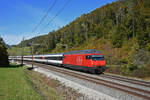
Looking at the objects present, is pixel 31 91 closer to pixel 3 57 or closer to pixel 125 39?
pixel 3 57

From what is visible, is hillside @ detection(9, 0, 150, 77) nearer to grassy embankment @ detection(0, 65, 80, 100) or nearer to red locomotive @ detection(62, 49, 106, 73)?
red locomotive @ detection(62, 49, 106, 73)

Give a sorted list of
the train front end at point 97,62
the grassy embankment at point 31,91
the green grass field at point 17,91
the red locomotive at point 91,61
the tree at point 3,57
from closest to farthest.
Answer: the green grass field at point 17,91
the grassy embankment at point 31,91
the train front end at point 97,62
the red locomotive at point 91,61
the tree at point 3,57

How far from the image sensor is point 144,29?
42781 mm

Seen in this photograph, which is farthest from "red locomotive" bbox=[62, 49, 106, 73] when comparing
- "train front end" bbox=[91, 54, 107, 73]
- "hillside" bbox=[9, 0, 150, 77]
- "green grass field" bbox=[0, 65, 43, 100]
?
"green grass field" bbox=[0, 65, 43, 100]

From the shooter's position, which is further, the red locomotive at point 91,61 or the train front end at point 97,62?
the red locomotive at point 91,61

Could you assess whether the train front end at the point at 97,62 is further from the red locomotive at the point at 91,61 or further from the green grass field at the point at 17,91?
the green grass field at the point at 17,91

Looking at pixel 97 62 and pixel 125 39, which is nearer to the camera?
pixel 97 62

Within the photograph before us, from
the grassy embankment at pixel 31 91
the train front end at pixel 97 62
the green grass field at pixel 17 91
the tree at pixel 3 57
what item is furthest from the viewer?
the tree at pixel 3 57

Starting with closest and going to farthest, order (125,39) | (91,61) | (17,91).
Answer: (17,91) → (91,61) → (125,39)

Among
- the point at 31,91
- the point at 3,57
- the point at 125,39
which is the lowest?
the point at 31,91

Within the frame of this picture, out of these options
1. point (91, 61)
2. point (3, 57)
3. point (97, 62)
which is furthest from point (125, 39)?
point (3, 57)

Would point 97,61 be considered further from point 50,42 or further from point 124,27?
point 50,42

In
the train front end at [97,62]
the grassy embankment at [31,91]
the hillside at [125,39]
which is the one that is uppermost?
the hillside at [125,39]

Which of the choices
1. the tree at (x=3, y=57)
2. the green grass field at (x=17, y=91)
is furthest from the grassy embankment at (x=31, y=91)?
the tree at (x=3, y=57)
